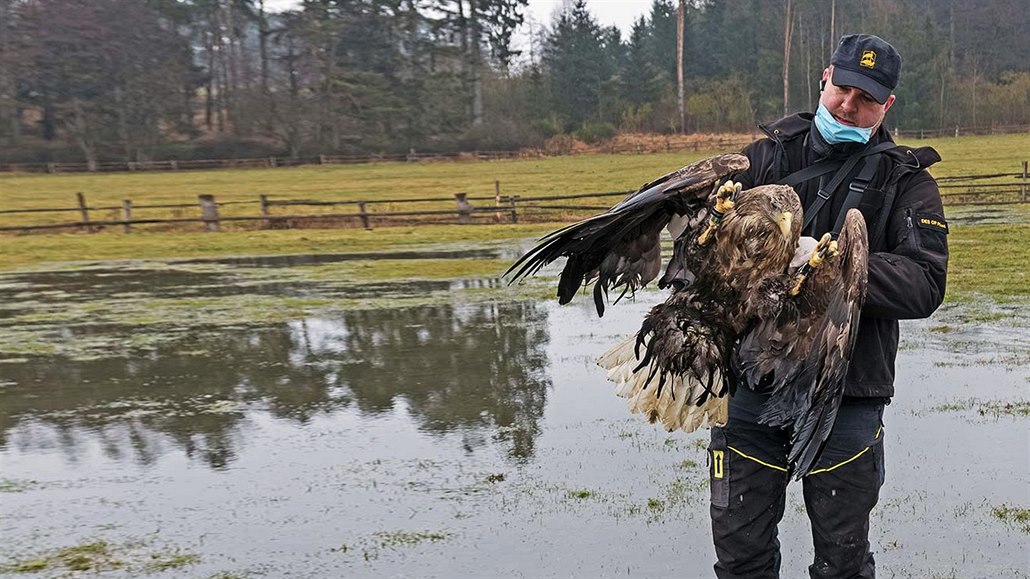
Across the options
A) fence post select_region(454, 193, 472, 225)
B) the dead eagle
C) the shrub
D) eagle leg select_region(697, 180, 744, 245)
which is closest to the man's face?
the dead eagle

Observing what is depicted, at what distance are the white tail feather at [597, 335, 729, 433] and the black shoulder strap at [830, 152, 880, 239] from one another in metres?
0.66

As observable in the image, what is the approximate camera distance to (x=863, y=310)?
3193 mm

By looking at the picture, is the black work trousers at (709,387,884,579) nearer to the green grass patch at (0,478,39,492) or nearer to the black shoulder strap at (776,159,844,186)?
the black shoulder strap at (776,159,844,186)

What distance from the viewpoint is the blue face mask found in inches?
130

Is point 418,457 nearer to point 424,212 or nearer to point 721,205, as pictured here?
point 721,205

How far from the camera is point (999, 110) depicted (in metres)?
69.0

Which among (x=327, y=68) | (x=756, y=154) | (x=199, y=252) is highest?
(x=327, y=68)

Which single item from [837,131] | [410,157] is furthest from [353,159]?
[837,131]

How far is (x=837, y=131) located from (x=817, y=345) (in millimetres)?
715

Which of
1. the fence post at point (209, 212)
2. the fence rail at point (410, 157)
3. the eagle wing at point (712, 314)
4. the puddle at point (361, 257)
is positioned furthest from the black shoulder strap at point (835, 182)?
the fence rail at point (410, 157)

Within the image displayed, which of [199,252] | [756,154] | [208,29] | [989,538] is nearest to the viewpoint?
[756,154]

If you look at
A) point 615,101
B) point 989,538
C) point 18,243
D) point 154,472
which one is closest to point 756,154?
point 989,538

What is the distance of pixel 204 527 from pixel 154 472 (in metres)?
1.28

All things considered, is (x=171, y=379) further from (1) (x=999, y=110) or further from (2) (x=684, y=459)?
(1) (x=999, y=110)
